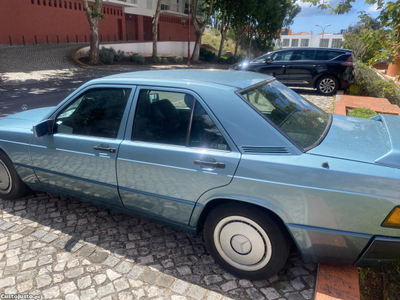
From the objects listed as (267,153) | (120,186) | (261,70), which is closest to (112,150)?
(120,186)

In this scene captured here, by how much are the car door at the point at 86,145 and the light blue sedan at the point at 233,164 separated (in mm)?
12

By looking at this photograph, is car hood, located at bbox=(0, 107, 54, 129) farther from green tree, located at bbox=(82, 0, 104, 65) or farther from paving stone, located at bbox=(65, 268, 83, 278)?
green tree, located at bbox=(82, 0, 104, 65)

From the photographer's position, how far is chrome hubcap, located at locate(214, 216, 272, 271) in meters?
2.37

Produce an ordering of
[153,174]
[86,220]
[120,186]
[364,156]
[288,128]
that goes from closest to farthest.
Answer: [364,156], [288,128], [153,174], [120,186], [86,220]

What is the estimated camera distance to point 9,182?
146 inches

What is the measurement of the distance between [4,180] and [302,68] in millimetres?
10651

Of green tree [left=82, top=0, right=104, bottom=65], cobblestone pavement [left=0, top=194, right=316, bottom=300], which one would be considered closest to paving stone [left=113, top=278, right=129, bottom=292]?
cobblestone pavement [left=0, top=194, right=316, bottom=300]

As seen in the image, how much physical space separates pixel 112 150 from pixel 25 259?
50.1 inches

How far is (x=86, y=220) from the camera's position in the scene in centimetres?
344

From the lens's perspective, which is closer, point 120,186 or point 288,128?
point 288,128

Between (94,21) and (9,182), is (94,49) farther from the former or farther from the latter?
(9,182)

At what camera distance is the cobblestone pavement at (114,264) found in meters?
2.45

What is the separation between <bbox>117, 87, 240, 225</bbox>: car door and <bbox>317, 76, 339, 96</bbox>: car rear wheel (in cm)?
998

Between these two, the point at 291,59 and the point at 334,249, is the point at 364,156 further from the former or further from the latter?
the point at 291,59
